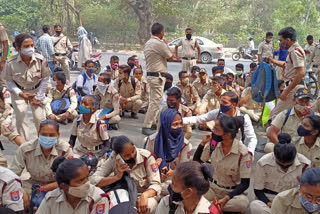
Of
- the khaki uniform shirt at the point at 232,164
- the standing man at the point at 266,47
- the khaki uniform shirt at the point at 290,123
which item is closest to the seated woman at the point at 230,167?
the khaki uniform shirt at the point at 232,164

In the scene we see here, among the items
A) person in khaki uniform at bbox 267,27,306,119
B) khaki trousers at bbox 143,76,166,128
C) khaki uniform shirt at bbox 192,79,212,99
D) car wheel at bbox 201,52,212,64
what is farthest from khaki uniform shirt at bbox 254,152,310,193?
car wheel at bbox 201,52,212,64

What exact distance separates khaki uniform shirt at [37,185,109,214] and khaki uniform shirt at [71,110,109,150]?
6.17 feet

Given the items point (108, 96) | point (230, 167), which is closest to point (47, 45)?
point (108, 96)

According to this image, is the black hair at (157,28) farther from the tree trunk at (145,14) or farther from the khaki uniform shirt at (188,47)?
the tree trunk at (145,14)

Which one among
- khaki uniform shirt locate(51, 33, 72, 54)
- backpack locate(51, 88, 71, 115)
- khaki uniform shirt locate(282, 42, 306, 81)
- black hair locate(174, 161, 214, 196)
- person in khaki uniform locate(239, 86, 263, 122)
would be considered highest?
khaki uniform shirt locate(282, 42, 306, 81)

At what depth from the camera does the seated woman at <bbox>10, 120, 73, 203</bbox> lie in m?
3.66

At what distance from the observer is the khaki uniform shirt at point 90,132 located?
4.70 m

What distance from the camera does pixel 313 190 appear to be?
8.84 ft

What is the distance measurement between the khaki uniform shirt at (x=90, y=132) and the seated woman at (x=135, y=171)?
109 centimetres

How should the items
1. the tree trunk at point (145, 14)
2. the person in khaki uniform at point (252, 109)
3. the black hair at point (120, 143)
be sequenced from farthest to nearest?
the tree trunk at point (145, 14) < the person in khaki uniform at point (252, 109) < the black hair at point (120, 143)

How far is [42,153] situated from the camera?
12.2 feet

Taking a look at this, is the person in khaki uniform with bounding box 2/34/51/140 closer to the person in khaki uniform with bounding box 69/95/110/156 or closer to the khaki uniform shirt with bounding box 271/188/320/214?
the person in khaki uniform with bounding box 69/95/110/156

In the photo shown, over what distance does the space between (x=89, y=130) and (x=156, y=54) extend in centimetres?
228

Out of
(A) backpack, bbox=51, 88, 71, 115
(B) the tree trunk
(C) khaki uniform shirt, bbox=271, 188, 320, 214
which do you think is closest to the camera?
(C) khaki uniform shirt, bbox=271, 188, 320, 214
